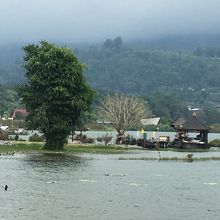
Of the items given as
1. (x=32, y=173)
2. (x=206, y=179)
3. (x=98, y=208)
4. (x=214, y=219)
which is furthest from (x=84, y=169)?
(x=214, y=219)

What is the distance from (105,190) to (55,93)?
45.2 meters

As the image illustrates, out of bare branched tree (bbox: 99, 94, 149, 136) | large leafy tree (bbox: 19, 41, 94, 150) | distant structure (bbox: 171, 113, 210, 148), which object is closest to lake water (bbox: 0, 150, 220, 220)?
large leafy tree (bbox: 19, 41, 94, 150)

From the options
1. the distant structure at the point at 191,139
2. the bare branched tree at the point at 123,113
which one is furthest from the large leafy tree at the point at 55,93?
the bare branched tree at the point at 123,113

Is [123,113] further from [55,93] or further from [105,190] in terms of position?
[105,190]

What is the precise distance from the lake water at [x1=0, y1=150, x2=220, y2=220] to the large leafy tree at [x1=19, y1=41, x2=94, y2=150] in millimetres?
16564

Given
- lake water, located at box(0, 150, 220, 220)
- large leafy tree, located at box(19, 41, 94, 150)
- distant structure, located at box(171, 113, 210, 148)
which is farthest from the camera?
distant structure, located at box(171, 113, 210, 148)

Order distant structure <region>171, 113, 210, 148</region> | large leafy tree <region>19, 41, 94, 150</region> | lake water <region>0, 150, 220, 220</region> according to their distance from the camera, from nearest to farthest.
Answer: lake water <region>0, 150, 220, 220</region>
large leafy tree <region>19, 41, 94, 150</region>
distant structure <region>171, 113, 210, 148</region>

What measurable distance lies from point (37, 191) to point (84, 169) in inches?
751

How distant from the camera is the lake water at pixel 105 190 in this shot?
127 ft

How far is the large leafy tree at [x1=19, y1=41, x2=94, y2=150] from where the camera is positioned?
93.1m

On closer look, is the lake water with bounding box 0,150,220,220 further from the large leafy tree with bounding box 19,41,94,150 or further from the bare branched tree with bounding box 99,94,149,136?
the bare branched tree with bounding box 99,94,149,136

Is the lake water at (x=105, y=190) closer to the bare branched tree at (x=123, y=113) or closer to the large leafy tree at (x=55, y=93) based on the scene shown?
the large leafy tree at (x=55, y=93)

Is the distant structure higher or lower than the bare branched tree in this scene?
lower

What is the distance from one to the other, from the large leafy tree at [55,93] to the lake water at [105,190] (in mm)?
16564
